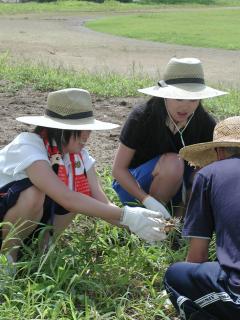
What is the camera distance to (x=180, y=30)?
19031 millimetres

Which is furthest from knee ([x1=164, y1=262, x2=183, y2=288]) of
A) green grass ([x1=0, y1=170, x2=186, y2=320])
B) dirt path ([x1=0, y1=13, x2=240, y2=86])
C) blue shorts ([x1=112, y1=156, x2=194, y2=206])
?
dirt path ([x1=0, y1=13, x2=240, y2=86])

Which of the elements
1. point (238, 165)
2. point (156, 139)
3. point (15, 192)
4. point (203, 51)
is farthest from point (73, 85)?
point (203, 51)

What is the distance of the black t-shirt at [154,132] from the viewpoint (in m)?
3.11

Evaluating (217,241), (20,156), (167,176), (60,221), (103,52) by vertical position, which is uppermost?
(20,156)

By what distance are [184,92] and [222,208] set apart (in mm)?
1006

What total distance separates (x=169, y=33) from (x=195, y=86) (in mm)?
15117

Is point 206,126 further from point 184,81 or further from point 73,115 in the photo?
point 73,115

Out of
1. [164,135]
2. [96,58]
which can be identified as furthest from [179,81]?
[96,58]

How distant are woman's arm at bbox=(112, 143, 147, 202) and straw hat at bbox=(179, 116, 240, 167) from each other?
55cm

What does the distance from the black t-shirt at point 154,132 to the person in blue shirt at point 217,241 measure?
755 mm

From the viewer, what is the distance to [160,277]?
2709 millimetres

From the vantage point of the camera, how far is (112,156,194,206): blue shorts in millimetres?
3223

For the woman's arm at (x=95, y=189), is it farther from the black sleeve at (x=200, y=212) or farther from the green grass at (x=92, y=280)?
the black sleeve at (x=200, y=212)

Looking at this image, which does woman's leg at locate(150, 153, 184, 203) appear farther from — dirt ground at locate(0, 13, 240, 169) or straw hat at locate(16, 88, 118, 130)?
dirt ground at locate(0, 13, 240, 169)
